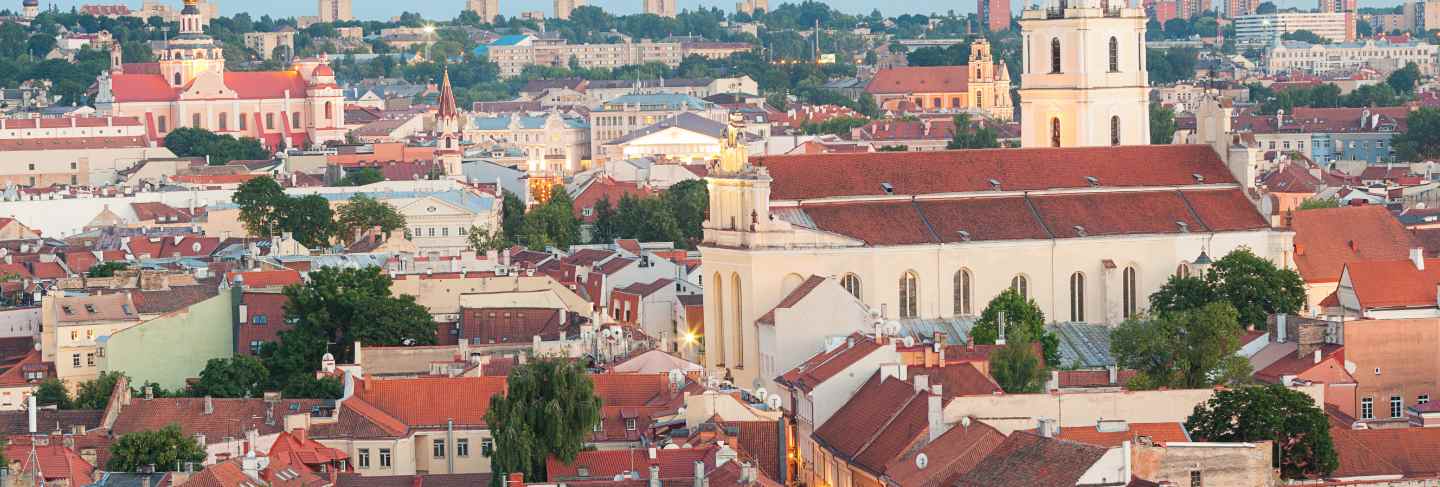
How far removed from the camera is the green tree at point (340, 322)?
5956cm

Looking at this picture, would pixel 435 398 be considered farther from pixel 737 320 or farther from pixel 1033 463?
pixel 1033 463

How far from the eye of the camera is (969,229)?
201 ft

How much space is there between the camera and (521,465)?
42656 millimetres

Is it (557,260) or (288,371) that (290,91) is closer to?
(557,260)

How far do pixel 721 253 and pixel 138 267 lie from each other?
1737cm

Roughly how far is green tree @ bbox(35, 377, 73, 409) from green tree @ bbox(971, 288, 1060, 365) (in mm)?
15226

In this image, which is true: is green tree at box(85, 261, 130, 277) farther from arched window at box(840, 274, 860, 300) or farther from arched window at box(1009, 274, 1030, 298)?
arched window at box(1009, 274, 1030, 298)

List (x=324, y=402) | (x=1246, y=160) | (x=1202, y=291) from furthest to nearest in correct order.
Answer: (x=1246, y=160), (x=1202, y=291), (x=324, y=402)

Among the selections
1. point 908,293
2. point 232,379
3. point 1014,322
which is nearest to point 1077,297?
point 908,293

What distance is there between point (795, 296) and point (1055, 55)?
56.8 feet

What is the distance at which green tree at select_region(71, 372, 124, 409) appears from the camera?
54.2m

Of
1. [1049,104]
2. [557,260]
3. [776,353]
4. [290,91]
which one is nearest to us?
[776,353]

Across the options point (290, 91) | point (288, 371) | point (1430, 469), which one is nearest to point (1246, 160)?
point (288, 371)

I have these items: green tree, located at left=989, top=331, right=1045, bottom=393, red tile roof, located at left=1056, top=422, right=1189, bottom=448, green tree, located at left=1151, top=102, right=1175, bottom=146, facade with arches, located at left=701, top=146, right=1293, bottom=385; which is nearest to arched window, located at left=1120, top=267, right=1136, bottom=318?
facade with arches, located at left=701, top=146, right=1293, bottom=385
